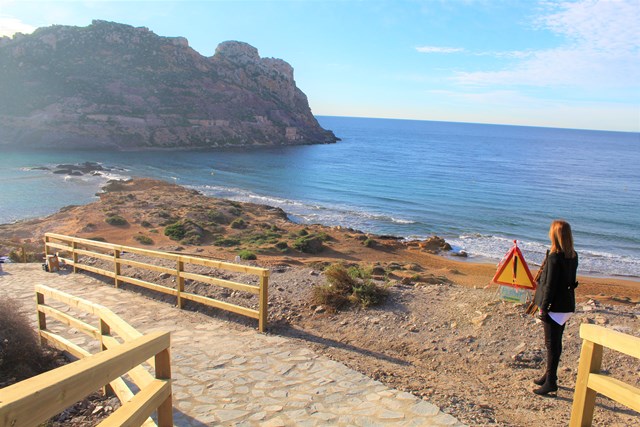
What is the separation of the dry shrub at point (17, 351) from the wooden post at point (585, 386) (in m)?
5.65

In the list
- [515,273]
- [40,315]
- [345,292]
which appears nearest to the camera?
[40,315]

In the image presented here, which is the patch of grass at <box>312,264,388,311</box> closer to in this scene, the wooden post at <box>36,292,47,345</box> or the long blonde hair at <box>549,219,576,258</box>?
the long blonde hair at <box>549,219,576,258</box>

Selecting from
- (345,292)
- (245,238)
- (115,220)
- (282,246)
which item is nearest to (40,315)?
(345,292)

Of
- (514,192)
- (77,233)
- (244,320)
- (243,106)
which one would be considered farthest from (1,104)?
(244,320)

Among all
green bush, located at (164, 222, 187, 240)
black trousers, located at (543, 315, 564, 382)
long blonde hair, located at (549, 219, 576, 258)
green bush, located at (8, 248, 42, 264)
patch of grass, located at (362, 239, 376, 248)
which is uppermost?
long blonde hair, located at (549, 219, 576, 258)

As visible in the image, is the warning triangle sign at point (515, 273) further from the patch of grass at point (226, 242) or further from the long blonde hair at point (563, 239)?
the patch of grass at point (226, 242)

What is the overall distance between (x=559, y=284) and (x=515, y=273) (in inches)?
111

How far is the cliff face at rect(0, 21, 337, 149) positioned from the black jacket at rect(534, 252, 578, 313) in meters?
80.2

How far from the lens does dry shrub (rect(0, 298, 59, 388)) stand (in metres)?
5.27

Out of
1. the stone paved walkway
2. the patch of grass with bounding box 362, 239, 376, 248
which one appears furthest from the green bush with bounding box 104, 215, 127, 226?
the stone paved walkway

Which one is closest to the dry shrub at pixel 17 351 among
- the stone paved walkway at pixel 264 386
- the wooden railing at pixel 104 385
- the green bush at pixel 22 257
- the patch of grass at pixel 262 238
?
the stone paved walkway at pixel 264 386

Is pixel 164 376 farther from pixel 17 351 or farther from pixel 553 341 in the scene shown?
pixel 553 341

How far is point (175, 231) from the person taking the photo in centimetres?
2361

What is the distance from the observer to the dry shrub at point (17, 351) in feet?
17.3
